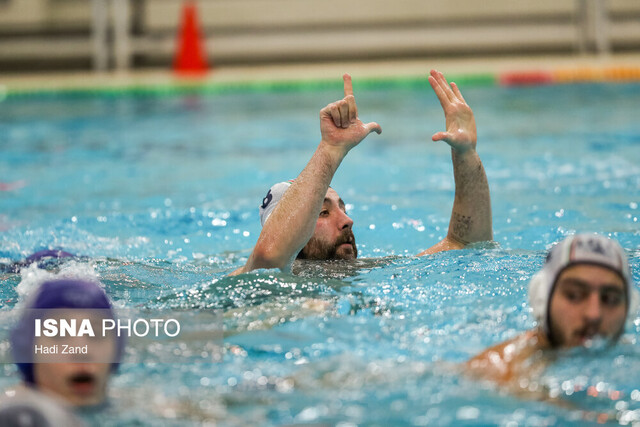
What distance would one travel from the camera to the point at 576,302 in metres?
2.58

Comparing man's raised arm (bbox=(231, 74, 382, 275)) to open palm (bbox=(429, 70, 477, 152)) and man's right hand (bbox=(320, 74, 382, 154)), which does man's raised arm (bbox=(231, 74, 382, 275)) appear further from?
open palm (bbox=(429, 70, 477, 152))

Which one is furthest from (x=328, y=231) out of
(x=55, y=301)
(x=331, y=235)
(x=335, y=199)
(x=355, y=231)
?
(x=55, y=301)

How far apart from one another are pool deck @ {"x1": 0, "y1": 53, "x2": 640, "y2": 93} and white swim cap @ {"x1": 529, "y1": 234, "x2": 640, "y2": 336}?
9.93 meters

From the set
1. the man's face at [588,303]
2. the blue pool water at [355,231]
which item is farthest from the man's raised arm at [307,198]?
the man's face at [588,303]

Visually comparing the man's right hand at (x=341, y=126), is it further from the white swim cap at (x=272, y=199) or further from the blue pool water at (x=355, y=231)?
the blue pool water at (x=355, y=231)

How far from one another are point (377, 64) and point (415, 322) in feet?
38.6

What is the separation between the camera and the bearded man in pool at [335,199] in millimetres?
→ 3477

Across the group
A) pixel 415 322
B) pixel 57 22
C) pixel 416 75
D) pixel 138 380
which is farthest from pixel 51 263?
pixel 57 22

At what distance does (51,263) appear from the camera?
4203 millimetres

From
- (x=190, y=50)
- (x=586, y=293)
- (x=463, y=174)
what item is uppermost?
(x=190, y=50)

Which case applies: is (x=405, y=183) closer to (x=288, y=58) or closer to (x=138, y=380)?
(x=138, y=380)

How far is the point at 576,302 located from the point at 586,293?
0.13ft

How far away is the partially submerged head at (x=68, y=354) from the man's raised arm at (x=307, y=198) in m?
1.08

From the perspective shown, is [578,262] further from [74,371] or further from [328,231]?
[328,231]
